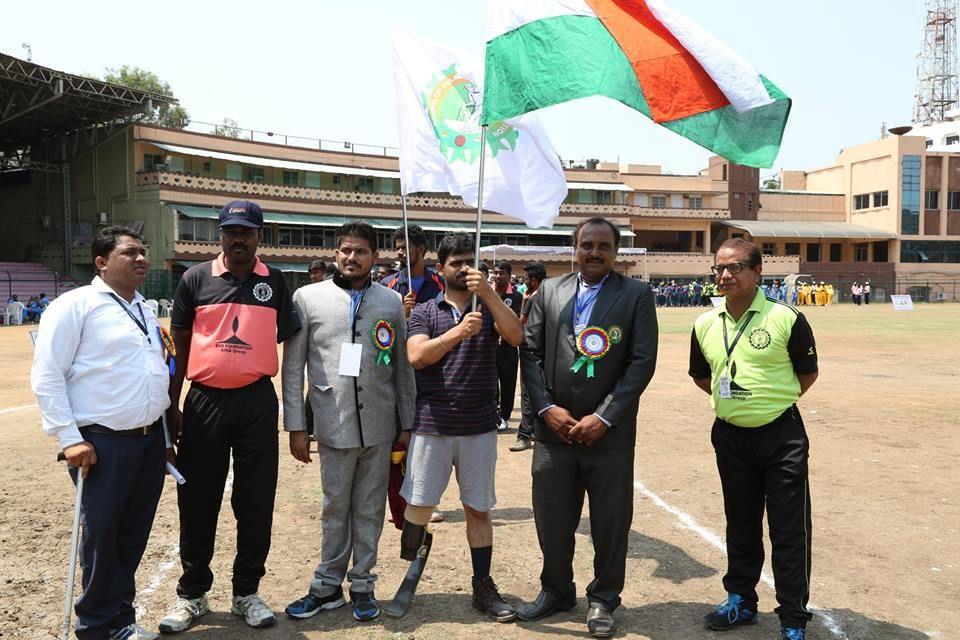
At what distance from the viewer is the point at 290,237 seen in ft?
168

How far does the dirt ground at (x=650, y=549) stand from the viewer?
3986 mm

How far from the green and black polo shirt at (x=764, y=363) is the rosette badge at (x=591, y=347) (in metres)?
0.69

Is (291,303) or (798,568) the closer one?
(798,568)

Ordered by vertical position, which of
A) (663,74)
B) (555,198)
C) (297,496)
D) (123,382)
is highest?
(663,74)

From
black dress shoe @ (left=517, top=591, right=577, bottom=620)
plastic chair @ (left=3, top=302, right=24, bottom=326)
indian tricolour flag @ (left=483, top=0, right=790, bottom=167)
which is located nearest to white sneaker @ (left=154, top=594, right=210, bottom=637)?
black dress shoe @ (left=517, top=591, right=577, bottom=620)

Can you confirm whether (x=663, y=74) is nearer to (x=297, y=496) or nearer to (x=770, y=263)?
(x=297, y=496)

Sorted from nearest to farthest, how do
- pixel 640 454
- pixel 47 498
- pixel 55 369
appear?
1. pixel 55 369
2. pixel 47 498
3. pixel 640 454

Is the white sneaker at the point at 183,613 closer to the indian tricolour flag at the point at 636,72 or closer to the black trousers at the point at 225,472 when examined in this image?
the black trousers at the point at 225,472

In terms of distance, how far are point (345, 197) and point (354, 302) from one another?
2005 inches

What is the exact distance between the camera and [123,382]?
11.7ft

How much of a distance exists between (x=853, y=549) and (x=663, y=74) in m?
3.34

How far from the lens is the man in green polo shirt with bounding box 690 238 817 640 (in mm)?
3828

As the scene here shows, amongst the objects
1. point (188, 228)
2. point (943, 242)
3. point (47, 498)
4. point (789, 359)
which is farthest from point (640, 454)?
point (943, 242)

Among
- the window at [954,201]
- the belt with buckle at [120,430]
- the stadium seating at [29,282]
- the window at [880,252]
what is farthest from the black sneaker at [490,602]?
the window at [954,201]
